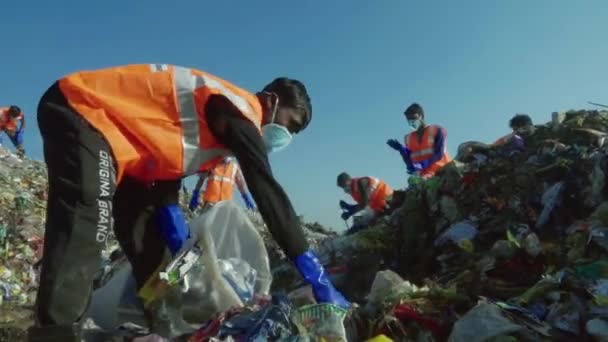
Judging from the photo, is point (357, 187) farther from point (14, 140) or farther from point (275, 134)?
point (14, 140)

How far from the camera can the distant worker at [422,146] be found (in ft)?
24.2

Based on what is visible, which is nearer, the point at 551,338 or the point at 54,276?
the point at 54,276

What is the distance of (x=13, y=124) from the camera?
12.1 meters

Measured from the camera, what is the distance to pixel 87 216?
2170 mm

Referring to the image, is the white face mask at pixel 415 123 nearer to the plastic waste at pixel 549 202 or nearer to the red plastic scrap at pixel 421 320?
the plastic waste at pixel 549 202

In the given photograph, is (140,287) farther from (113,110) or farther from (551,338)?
(551,338)

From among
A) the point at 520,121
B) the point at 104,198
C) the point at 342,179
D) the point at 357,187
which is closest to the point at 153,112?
the point at 104,198

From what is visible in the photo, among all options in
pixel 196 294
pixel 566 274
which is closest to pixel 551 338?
pixel 566 274

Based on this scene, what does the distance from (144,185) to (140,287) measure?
52 centimetres

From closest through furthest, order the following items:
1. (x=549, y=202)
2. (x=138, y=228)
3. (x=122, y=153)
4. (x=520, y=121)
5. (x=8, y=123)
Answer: (x=122, y=153)
(x=138, y=228)
(x=549, y=202)
(x=520, y=121)
(x=8, y=123)

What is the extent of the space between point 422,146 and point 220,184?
2763mm

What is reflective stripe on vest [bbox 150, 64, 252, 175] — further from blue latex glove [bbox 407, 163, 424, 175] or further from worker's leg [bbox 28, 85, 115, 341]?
blue latex glove [bbox 407, 163, 424, 175]

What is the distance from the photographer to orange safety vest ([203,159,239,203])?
19.9 feet

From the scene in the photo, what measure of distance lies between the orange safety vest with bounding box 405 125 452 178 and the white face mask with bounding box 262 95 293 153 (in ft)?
15.6
